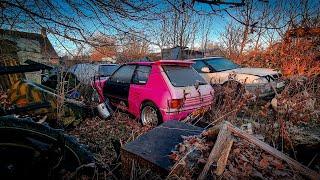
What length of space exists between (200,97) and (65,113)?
3.17 meters

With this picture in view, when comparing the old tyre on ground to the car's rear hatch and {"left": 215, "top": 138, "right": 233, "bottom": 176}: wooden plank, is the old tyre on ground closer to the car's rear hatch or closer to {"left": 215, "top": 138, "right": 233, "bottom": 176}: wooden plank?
{"left": 215, "top": 138, "right": 233, "bottom": 176}: wooden plank

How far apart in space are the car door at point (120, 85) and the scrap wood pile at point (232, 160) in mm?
5003

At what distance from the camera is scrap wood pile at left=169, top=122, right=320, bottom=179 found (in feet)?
6.83

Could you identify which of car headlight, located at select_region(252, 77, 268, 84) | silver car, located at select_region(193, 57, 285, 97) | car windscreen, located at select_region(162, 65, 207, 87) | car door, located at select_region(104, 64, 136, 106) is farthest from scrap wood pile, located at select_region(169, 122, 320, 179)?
car headlight, located at select_region(252, 77, 268, 84)

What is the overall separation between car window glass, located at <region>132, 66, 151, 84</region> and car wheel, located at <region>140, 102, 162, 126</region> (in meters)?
0.63

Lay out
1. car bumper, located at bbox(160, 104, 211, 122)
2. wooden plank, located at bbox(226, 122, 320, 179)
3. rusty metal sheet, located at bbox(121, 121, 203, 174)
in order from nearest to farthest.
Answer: wooden plank, located at bbox(226, 122, 320, 179) < rusty metal sheet, located at bbox(121, 121, 203, 174) < car bumper, located at bbox(160, 104, 211, 122)

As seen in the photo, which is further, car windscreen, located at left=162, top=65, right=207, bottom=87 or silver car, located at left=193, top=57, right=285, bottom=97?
silver car, located at left=193, top=57, right=285, bottom=97

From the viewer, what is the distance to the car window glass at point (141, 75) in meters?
6.80

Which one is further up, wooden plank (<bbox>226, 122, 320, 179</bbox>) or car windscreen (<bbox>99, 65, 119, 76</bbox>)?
car windscreen (<bbox>99, 65, 119, 76</bbox>)

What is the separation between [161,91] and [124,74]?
178 cm

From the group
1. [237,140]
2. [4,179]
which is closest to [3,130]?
[4,179]

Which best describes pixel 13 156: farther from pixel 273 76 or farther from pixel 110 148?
pixel 273 76

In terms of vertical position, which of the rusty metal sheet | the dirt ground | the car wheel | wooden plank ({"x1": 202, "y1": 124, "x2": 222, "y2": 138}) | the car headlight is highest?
the car headlight

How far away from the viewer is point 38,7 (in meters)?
4.48
